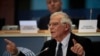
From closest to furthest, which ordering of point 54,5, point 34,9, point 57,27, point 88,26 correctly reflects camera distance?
1. point 57,27
2. point 88,26
3. point 54,5
4. point 34,9

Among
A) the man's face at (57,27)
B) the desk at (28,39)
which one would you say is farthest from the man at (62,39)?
the desk at (28,39)

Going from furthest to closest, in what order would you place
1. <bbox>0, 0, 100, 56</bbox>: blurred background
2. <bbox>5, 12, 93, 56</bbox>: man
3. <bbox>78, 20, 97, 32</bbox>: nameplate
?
<bbox>0, 0, 100, 56</bbox>: blurred background, <bbox>78, 20, 97, 32</bbox>: nameplate, <bbox>5, 12, 93, 56</bbox>: man

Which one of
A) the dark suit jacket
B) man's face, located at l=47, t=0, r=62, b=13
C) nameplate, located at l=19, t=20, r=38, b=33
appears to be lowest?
the dark suit jacket

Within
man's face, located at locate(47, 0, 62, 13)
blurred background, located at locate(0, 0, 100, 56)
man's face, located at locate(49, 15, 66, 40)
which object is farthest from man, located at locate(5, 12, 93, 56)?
blurred background, located at locate(0, 0, 100, 56)

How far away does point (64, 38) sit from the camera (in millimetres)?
2127

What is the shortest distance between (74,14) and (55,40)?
2414mm

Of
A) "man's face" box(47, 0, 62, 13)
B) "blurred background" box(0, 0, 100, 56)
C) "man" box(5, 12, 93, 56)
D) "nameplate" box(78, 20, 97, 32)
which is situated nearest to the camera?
"man" box(5, 12, 93, 56)

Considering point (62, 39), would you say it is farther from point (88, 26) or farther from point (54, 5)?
point (54, 5)

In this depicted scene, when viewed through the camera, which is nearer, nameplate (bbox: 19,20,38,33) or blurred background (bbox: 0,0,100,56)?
nameplate (bbox: 19,20,38,33)

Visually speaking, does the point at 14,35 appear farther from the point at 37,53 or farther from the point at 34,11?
the point at 34,11

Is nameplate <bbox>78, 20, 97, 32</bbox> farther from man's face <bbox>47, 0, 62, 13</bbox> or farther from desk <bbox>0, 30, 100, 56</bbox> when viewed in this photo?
man's face <bbox>47, 0, 62, 13</bbox>

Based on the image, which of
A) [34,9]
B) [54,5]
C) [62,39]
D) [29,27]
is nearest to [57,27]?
[62,39]

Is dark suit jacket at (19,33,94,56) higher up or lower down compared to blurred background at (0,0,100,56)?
lower down

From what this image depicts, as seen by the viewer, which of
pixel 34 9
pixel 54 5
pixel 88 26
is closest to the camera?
pixel 88 26
